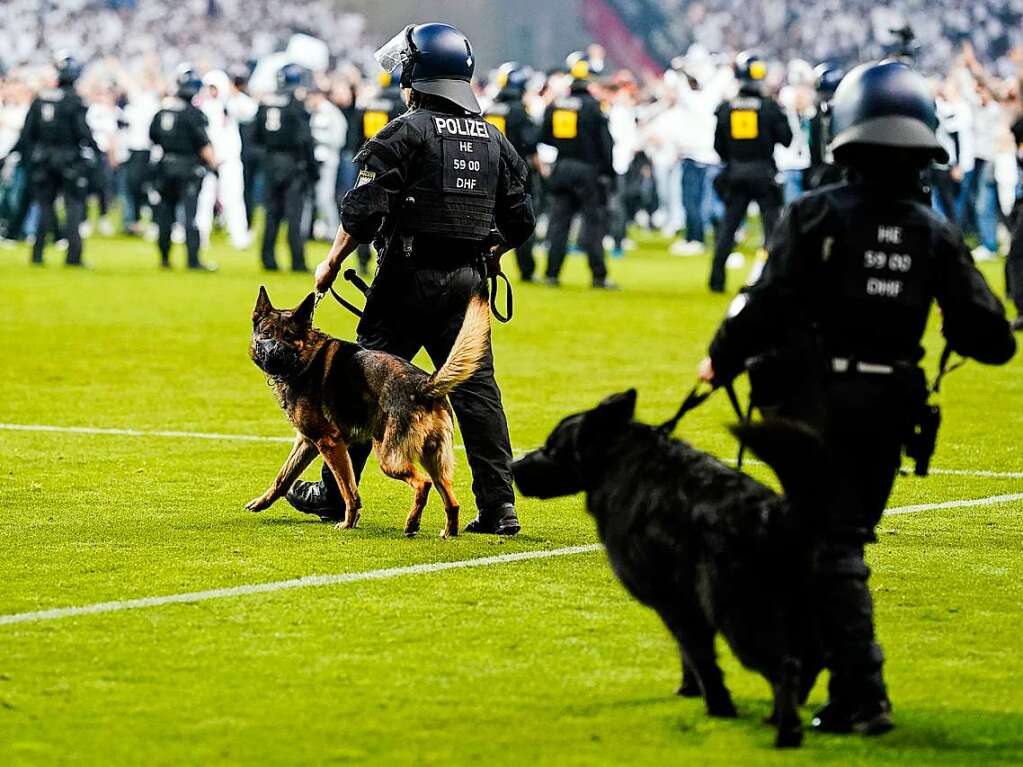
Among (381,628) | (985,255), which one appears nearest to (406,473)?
(381,628)

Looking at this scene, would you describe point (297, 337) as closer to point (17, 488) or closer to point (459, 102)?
point (459, 102)

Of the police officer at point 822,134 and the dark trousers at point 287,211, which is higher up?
the police officer at point 822,134

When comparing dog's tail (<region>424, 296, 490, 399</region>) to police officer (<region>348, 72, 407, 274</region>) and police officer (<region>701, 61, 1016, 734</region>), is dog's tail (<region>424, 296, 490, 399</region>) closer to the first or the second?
police officer (<region>701, 61, 1016, 734</region>)

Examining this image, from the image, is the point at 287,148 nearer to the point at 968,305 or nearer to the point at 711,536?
the point at 968,305

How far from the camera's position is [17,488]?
9016 mm

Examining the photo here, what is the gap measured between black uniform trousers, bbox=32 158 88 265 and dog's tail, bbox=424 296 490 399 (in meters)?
16.8

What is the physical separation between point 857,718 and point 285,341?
3.56 metres

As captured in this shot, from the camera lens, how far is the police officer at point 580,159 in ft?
70.4

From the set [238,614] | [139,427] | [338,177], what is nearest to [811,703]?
[238,614]

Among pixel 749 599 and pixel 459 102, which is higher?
pixel 459 102

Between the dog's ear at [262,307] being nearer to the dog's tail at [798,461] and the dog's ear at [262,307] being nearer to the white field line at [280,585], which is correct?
the white field line at [280,585]

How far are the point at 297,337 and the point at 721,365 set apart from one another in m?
3.06

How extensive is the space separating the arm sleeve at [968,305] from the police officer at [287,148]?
18.1 m

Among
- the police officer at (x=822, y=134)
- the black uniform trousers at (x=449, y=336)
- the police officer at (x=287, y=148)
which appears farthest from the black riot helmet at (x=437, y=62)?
the police officer at (x=287, y=148)
